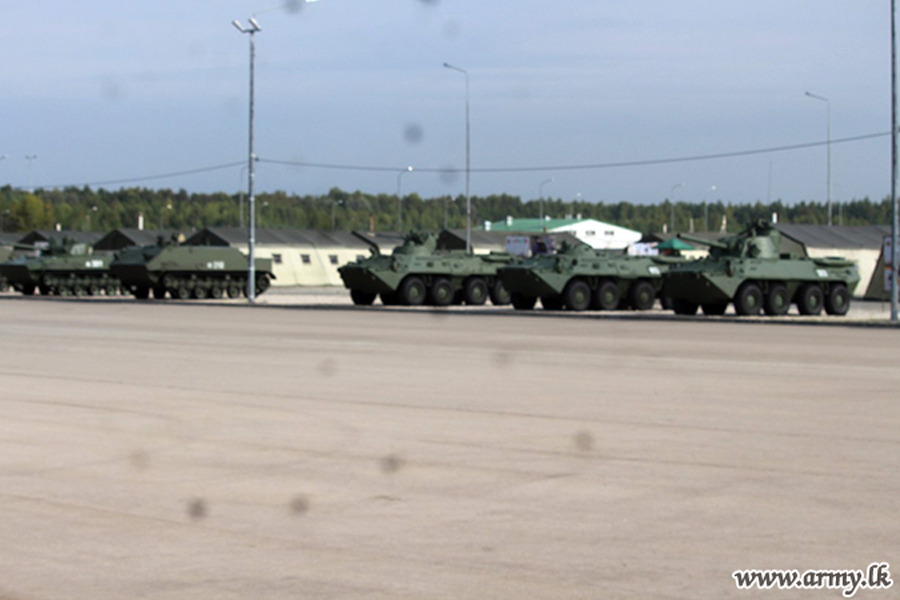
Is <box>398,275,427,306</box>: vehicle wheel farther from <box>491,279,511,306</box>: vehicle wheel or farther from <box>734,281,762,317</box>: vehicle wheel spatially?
<box>734,281,762,317</box>: vehicle wheel

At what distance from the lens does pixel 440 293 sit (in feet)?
148

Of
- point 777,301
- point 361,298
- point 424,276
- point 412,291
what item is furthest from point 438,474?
point 361,298

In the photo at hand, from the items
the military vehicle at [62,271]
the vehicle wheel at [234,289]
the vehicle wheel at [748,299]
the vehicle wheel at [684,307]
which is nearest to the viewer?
the vehicle wheel at [748,299]

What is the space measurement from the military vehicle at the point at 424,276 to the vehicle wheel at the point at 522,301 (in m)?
2.23

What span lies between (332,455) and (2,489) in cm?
264

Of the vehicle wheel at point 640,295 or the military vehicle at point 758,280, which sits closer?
the military vehicle at point 758,280

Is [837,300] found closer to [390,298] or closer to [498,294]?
[498,294]

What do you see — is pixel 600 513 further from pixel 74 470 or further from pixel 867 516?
pixel 74 470

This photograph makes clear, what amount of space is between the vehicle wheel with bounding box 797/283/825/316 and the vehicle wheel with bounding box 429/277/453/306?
452 inches

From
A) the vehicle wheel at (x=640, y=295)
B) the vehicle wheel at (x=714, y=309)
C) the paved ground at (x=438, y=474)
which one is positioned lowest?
the paved ground at (x=438, y=474)

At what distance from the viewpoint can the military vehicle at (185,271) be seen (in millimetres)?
52750

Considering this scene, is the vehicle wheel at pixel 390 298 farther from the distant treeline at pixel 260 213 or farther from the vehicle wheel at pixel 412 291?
the distant treeline at pixel 260 213

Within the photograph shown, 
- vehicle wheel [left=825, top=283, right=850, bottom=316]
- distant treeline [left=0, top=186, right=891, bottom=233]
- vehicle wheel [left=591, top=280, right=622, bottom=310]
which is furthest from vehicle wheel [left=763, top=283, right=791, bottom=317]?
distant treeline [left=0, top=186, right=891, bottom=233]

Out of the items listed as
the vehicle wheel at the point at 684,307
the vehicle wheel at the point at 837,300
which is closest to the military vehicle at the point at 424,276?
the vehicle wheel at the point at 684,307
